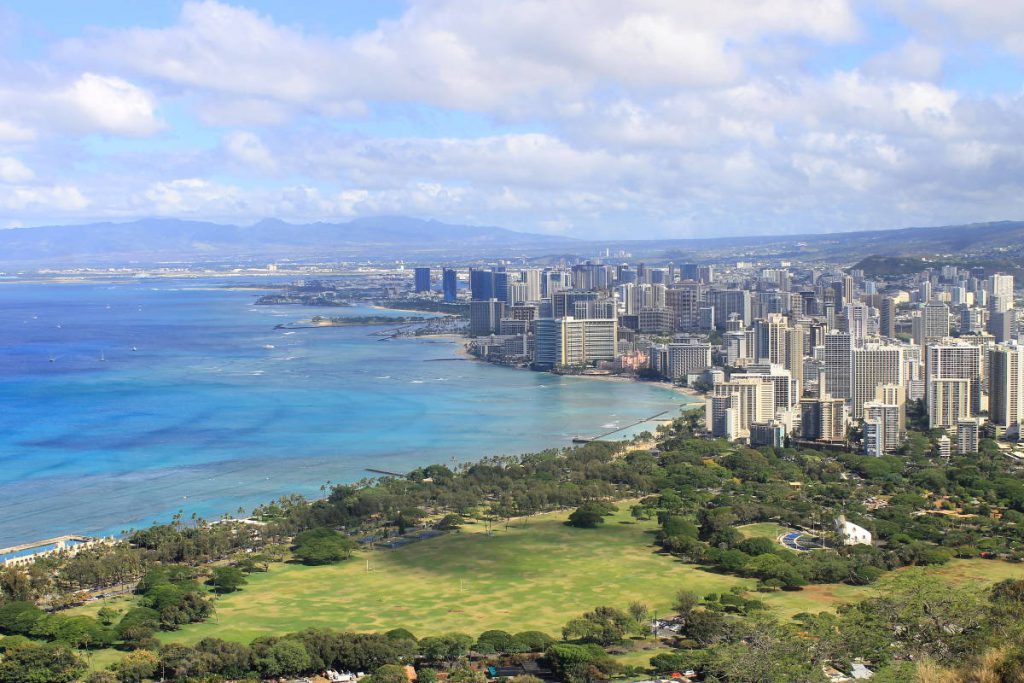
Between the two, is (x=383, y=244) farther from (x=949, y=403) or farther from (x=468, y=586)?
(x=468, y=586)

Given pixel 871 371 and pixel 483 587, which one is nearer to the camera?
pixel 483 587

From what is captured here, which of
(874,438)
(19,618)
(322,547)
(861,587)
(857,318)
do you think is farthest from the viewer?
(857,318)

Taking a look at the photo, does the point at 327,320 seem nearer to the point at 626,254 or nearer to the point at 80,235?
the point at 626,254

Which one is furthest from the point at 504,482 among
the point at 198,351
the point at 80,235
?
the point at 80,235

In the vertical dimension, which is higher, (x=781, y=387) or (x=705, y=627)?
(x=781, y=387)

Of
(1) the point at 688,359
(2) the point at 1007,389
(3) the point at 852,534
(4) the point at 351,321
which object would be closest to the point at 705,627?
(3) the point at 852,534

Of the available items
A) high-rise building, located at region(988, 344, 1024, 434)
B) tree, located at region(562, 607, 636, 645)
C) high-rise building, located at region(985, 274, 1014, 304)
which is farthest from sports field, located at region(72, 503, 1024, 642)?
high-rise building, located at region(985, 274, 1014, 304)
